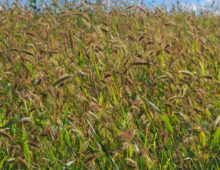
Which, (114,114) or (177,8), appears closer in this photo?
(114,114)

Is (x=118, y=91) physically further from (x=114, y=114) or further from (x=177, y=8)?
(x=177, y=8)

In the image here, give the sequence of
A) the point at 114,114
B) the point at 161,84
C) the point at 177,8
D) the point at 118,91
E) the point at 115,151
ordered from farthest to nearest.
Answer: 1. the point at 177,8
2. the point at 161,84
3. the point at 118,91
4. the point at 114,114
5. the point at 115,151

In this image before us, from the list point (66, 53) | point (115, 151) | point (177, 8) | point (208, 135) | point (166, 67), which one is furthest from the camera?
point (177, 8)

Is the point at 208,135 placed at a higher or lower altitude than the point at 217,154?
higher

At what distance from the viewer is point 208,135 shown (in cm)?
160

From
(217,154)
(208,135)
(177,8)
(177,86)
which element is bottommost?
(217,154)

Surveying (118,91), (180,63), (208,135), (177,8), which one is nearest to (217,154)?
(208,135)

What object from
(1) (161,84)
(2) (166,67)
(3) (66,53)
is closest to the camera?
(1) (161,84)

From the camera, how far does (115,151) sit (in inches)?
59.1

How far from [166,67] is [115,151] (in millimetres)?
1264

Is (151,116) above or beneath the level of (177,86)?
beneath

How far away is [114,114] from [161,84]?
0.68 metres

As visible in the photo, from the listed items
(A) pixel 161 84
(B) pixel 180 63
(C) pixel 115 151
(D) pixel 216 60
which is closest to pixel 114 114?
(C) pixel 115 151

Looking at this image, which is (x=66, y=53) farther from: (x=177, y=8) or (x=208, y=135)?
(x=177, y=8)
